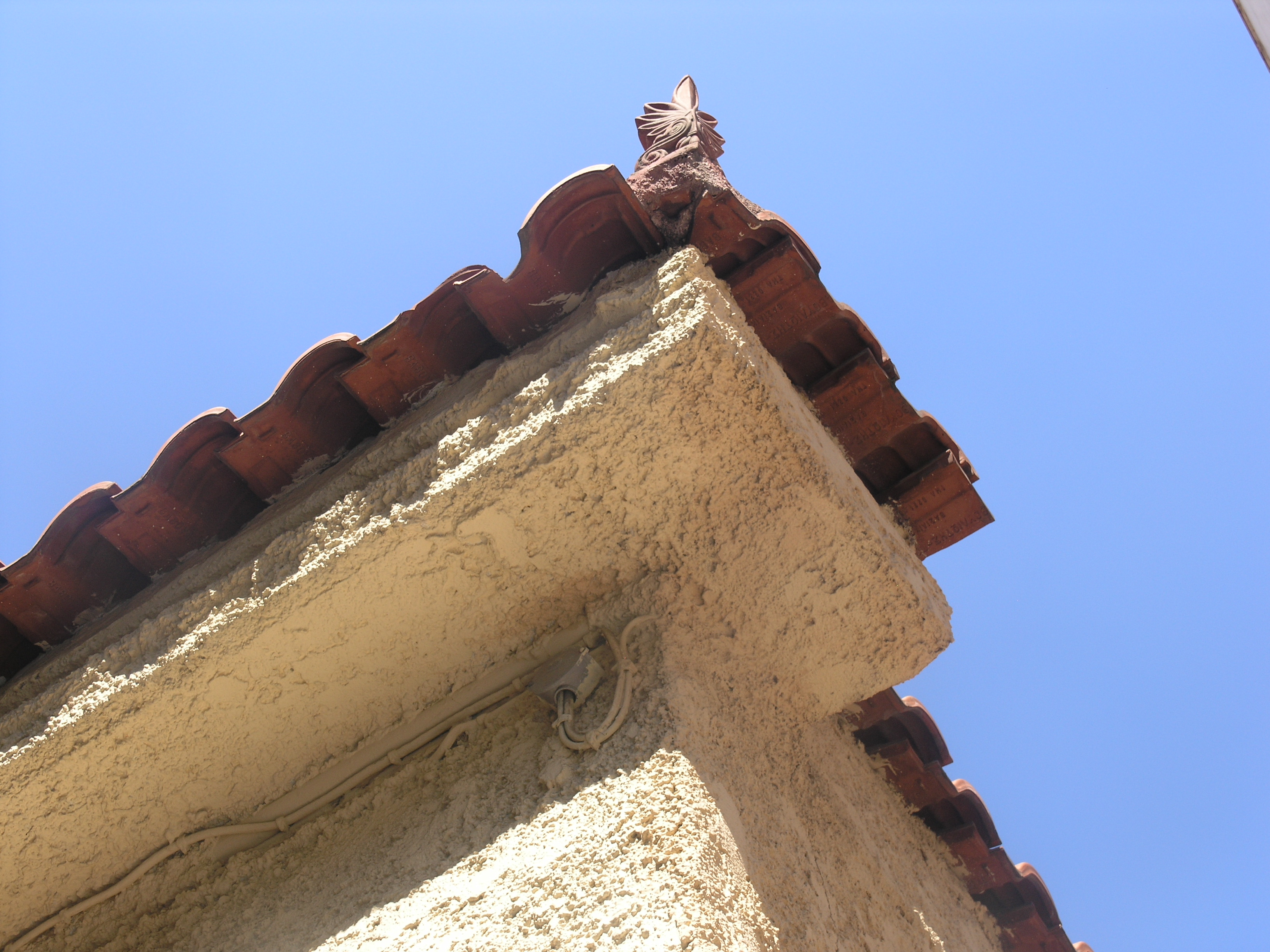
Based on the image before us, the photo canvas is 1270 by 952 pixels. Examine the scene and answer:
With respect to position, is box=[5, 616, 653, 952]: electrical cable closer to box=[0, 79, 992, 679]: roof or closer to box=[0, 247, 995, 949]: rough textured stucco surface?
box=[0, 247, 995, 949]: rough textured stucco surface

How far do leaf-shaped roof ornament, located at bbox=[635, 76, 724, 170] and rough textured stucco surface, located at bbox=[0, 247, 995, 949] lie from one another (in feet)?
0.95

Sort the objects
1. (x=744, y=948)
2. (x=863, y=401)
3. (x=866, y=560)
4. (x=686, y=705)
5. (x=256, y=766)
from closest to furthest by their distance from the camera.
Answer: (x=744, y=948), (x=686, y=705), (x=866, y=560), (x=256, y=766), (x=863, y=401)

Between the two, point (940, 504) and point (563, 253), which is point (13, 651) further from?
point (940, 504)

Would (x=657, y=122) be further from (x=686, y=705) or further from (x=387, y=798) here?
(x=387, y=798)

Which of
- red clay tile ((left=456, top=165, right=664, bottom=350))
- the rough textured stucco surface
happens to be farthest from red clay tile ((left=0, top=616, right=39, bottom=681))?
red clay tile ((left=456, top=165, right=664, bottom=350))

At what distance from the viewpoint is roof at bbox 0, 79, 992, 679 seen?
1979 millimetres

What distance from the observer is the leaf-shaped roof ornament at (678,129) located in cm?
204

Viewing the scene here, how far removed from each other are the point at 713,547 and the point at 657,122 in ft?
3.35

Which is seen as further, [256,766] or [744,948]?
[256,766]

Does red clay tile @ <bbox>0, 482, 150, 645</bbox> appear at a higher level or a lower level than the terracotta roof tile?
higher

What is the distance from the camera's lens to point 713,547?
A: 6.43ft

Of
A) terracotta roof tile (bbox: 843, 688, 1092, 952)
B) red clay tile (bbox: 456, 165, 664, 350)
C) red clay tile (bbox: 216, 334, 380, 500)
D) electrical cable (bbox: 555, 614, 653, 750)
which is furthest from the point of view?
terracotta roof tile (bbox: 843, 688, 1092, 952)

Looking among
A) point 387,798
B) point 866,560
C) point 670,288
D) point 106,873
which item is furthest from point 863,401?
point 106,873

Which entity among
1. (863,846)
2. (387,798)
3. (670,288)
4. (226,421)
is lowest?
(863,846)
